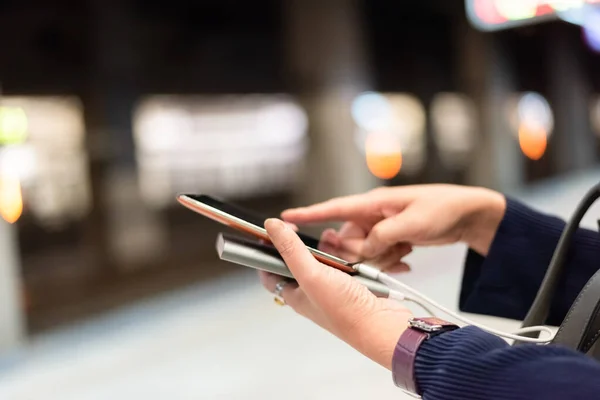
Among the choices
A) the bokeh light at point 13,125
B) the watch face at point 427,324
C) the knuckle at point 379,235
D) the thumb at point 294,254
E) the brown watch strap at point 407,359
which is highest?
the bokeh light at point 13,125

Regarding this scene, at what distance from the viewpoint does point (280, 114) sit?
9.20m

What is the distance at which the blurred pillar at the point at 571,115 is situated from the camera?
9516 millimetres

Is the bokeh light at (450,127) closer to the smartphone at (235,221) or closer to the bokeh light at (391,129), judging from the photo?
the bokeh light at (391,129)

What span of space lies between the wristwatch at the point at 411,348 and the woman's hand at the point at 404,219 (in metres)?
0.39

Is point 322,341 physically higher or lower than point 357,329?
lower

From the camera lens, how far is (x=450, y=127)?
12.0 metres

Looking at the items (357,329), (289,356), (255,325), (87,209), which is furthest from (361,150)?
(357,329)

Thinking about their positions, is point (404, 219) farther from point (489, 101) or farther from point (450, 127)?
point (450, 127)

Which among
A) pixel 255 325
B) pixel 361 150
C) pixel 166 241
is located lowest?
pixel 166 241

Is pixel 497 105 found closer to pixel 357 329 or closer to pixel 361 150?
pixel 361 150

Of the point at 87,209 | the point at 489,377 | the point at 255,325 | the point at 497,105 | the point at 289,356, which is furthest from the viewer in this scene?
the point at 497,105

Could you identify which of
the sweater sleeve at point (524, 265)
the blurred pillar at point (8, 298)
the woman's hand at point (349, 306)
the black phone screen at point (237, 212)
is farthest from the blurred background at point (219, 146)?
the woman's hand at point (349, 306)

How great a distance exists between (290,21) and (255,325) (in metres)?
4.73

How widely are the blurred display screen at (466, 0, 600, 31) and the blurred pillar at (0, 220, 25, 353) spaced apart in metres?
2.82
